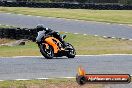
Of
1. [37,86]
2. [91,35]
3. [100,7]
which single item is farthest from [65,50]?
[100,7]

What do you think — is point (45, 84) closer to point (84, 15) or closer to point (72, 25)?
point (72, 25)

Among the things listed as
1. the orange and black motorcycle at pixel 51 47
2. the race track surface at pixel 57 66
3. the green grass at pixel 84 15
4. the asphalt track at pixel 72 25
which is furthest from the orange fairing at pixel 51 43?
the green grass at pixel 84 15

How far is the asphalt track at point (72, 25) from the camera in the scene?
1089 inches

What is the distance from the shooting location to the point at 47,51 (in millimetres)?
15250

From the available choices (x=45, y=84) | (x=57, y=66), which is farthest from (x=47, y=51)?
(x=45, y=84)

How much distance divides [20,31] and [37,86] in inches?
507

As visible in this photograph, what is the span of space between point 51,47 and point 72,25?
16047 millimetres

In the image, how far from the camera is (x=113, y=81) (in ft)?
21.4

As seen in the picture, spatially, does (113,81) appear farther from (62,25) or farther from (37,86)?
(62,25)

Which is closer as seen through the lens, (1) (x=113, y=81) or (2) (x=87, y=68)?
(1) (x=113, y=81)

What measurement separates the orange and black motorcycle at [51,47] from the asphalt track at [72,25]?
35.2 ft

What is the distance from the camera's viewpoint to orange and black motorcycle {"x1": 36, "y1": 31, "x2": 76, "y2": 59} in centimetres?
1511

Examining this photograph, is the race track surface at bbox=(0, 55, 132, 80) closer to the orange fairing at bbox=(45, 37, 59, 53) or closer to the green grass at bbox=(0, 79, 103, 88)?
the orange fairing at bbox=(45, 37, 59, 53)

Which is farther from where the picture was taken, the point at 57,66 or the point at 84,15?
the point at 84,15
